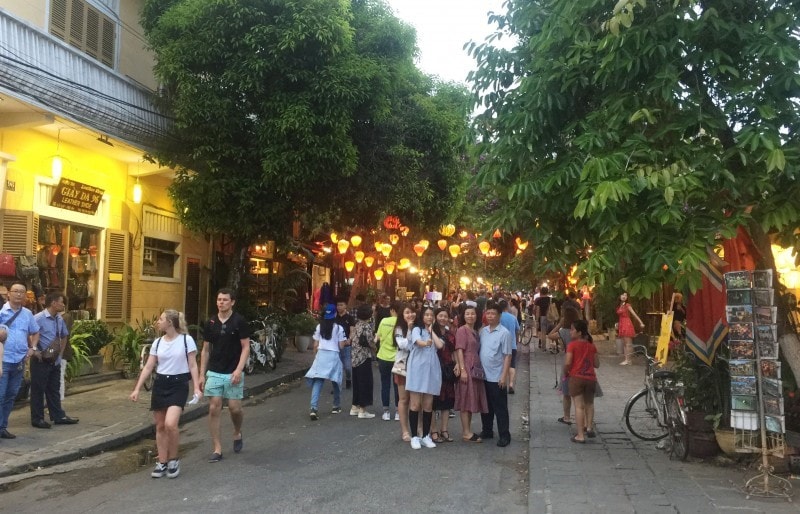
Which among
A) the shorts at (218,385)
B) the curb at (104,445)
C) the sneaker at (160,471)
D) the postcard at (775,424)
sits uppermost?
the shorts at (218,385)

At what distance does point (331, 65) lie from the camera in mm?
13062

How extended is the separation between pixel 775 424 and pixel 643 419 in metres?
2.58

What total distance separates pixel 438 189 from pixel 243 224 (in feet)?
25.4

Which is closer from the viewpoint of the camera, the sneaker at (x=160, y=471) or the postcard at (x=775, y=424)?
the postcard at (x=775, y=424)

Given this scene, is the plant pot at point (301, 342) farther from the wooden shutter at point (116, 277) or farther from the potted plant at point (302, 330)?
the wooden shutter at point (116, 277)

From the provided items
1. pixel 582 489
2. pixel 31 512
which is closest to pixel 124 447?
pixel 31 512

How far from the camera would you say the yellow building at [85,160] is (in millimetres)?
10961

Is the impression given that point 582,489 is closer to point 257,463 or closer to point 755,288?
point 755,288

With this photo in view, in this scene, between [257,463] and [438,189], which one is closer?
[257,463]

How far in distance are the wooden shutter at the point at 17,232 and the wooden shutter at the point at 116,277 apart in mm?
2523

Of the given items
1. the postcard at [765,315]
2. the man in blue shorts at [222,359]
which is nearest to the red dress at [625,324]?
the postcard at [765,315]

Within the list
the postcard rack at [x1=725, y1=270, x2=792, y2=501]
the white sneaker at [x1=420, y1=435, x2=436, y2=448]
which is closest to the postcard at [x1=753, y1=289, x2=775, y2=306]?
the postcard rack at [x1=725, y1=270, x2=792, y2=501]

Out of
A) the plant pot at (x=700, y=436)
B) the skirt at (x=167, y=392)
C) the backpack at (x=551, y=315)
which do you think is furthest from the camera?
the backpack at (x=551, y=315)

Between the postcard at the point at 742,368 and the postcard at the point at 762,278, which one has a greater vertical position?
the postcard at the point at 762,278
